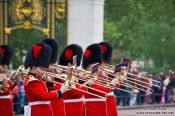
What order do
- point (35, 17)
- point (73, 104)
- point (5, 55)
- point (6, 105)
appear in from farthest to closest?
1. point (35, 17)
2. point (5, 55)
3. point (6, 105)
4. point (73, 104)

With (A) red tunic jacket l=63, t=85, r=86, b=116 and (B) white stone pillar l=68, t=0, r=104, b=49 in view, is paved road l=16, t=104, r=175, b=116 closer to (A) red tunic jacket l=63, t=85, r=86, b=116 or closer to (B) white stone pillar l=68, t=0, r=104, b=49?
(B) white stone pillar l=68, t=0, r=104, b=49

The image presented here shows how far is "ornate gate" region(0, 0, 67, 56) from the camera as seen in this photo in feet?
69.9

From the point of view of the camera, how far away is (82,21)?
21.4 m

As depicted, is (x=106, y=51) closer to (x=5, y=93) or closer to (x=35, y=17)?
(x=5, y=93)

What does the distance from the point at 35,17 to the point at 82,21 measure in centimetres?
130

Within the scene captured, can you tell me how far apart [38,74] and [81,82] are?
1696 mm

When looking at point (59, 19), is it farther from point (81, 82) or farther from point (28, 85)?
point (28, 85)

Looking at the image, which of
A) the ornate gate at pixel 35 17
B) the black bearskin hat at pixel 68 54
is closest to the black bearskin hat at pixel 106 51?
the black bearskin hat at pixel 68 54

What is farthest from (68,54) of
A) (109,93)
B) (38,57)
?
(38,57)

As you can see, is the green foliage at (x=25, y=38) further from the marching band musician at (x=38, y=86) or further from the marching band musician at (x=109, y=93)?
the marching band musician at (x=38, y=86)

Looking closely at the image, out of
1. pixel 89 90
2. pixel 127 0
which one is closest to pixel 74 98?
pixel 89 90

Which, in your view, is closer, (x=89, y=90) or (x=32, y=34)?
(x=89, y=90)

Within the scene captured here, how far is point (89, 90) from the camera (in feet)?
42.4

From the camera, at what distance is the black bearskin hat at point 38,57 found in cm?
1148
